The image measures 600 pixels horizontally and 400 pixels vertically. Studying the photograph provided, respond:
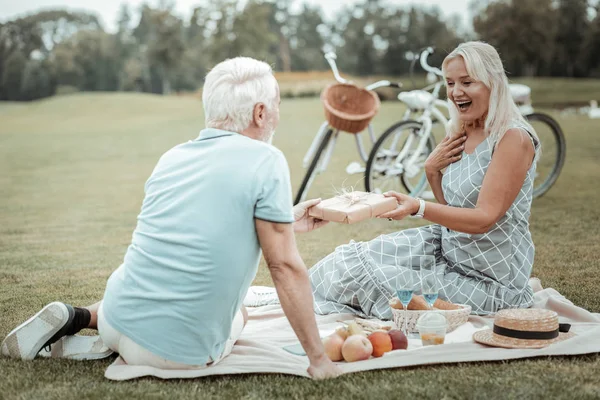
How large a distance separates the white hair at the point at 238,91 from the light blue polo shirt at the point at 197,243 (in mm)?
57

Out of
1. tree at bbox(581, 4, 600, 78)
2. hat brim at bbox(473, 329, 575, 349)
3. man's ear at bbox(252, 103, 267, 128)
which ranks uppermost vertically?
tree at bbox(581, 4, 600, 78)

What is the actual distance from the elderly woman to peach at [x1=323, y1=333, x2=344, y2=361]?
56cm

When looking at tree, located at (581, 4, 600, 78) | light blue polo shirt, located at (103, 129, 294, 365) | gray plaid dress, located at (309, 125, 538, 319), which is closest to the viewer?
light blue polo shirt, located at (103, 129, 294, 365)

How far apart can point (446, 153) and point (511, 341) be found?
37.3 inches

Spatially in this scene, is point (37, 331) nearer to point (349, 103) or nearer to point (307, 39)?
point (349, 103)

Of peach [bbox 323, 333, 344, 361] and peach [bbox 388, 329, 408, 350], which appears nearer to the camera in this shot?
peach [bbox 323, 333, 344, 361]

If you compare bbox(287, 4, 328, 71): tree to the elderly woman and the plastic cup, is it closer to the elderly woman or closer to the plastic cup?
the elderly woman

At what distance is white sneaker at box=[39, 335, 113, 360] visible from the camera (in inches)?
113

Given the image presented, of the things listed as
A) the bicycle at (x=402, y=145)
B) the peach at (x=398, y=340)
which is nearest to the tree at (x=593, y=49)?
the bicycle at (x=402, y=145)

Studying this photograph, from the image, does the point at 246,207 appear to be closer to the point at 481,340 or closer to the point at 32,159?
the point at 481,340

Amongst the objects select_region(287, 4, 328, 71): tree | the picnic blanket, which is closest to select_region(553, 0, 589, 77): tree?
select_region(287, 4, 328, 71): tree

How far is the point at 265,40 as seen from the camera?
31.5 m

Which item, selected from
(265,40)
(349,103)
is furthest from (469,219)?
(265,40)

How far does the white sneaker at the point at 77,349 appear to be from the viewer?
2.87 meters
